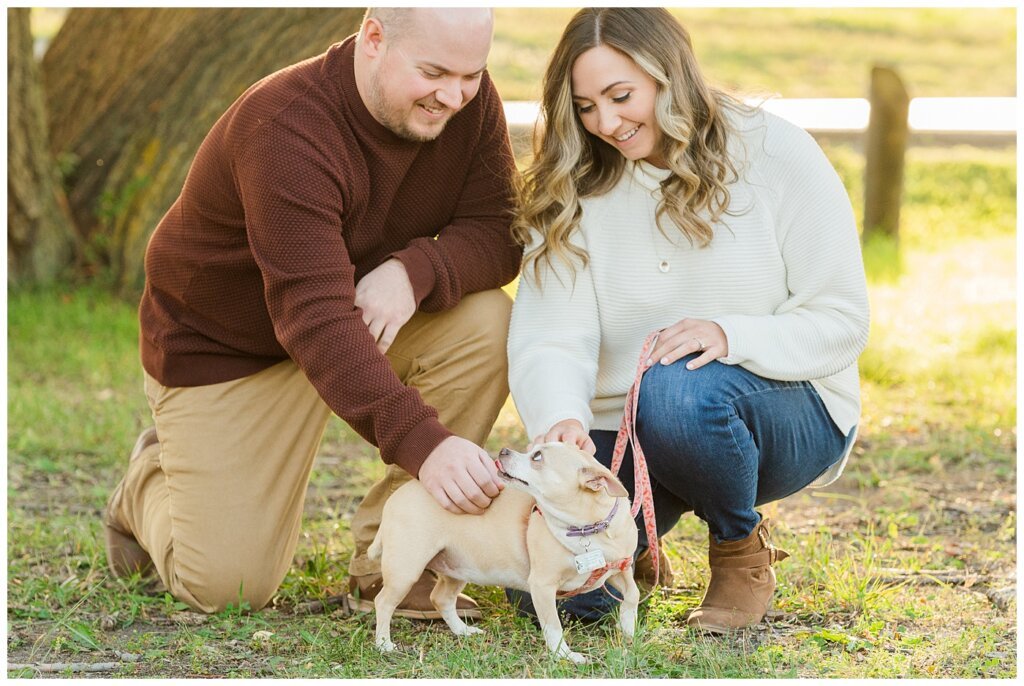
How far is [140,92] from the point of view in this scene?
22.6ft

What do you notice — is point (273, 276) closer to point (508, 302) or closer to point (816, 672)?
point (508, 302)

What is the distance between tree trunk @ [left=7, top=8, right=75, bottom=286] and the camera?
21.5 ft

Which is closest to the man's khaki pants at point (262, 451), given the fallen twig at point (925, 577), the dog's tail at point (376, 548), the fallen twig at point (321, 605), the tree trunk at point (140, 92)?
the fallen twig at point (321, 605)

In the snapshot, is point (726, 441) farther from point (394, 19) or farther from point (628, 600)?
point (394, 19)

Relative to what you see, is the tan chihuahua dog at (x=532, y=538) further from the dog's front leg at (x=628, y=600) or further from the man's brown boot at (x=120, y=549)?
the man's brown boot at (x=120, y=549)

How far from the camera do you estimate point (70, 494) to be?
14.4ft

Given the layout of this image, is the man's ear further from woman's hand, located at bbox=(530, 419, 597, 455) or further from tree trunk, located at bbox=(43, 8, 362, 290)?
tree trunk, located at bbox=(43, 8, 362, 290)

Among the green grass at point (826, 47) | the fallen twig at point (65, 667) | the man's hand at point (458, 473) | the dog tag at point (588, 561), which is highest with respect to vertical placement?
the green grass at point (826, 47)

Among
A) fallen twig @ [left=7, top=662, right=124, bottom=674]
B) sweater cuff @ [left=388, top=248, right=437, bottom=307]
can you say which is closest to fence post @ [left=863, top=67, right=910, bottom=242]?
sweater cuff @ [left=388, top=248, right=437, bottom=307]

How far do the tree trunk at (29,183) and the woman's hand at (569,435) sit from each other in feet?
15.1

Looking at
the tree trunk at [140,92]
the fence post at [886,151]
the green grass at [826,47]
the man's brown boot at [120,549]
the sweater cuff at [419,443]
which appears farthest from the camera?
the green grass at [826,47]

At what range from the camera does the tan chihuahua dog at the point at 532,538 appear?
2.85 metres

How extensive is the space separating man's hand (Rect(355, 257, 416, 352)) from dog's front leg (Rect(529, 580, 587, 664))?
2.50 feet

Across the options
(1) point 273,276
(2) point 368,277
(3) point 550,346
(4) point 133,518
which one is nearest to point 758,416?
(3) point 550,346
